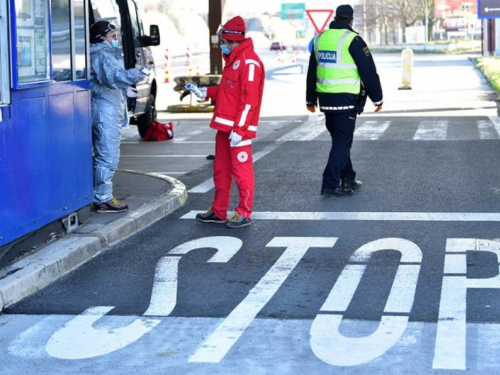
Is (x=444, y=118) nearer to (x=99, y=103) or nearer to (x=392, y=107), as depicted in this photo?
(x=392, y=107)

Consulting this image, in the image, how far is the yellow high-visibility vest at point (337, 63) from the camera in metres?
10.7

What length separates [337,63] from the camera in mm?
10734

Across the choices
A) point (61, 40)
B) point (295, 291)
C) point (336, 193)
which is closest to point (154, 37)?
point (336, 193)

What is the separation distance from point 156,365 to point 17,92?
2.68 meters

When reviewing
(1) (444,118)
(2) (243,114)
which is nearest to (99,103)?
(2) (243,114)

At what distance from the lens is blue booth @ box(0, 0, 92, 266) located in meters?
7.16

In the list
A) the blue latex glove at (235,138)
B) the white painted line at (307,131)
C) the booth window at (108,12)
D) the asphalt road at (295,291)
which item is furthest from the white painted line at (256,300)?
the white painted line at (307,131)

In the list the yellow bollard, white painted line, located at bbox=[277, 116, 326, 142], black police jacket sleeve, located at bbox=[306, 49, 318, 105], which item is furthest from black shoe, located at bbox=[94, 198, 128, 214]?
the yellow bollard

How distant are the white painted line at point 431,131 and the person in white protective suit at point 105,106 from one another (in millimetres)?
7919

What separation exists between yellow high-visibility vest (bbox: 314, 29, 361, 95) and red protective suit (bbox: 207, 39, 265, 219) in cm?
163

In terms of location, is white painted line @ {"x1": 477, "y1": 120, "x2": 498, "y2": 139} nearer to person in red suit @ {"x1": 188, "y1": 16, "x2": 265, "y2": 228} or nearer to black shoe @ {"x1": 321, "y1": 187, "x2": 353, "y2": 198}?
black shoe @ {"x1": 321, "y1": 187, "x2": 353, "y2": 198}

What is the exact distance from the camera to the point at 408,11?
102 m

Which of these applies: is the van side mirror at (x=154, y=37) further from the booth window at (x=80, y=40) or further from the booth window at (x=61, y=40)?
A: the booth window at (x=61, y=40)

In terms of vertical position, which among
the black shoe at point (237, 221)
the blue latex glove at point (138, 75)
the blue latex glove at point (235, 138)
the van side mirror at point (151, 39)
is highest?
the van side mirror at point (151, 39)
